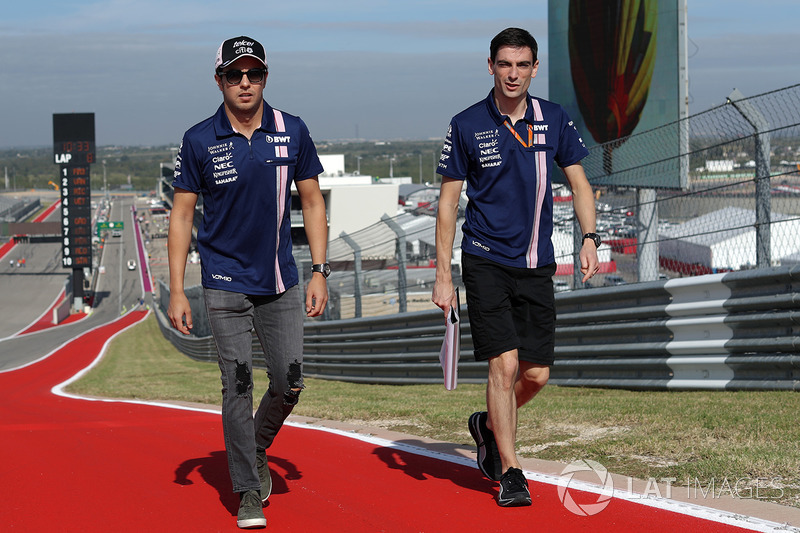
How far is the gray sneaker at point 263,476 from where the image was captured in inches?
178

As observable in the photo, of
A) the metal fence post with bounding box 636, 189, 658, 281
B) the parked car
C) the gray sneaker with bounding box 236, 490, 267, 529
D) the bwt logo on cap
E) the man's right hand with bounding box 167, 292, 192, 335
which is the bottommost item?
the gray sneaker with bounding box 236, 490, 267, 529

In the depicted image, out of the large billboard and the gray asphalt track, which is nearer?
the large billboard

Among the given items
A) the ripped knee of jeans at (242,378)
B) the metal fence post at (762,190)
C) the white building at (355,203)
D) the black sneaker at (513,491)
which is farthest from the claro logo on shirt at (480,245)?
the white building at (355,203)

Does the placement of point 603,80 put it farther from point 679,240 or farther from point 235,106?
point 235,106

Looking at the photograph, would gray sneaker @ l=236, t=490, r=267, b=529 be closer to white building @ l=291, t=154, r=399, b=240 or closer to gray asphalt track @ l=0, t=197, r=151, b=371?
gray asphalt track @ l=0, t=197, r=151, b=371

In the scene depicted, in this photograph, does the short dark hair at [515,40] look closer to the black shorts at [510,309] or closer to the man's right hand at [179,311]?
the black shorts at [510,309]

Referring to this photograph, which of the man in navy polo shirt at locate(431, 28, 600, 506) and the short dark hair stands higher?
the short dark hair

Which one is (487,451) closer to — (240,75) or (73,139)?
(240,75)

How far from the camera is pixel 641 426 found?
18.8 ft

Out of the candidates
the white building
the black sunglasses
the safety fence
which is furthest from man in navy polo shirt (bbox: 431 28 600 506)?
the white building

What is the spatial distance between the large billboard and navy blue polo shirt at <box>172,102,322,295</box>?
1191 centimetres

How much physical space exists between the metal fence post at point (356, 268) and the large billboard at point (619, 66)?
5206 mm

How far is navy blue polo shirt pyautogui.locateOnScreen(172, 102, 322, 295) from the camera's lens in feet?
14.4

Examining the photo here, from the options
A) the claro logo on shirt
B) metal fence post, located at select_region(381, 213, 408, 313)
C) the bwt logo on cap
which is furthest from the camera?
metal fence post, located at select_region(381, 213, 408, 313)
